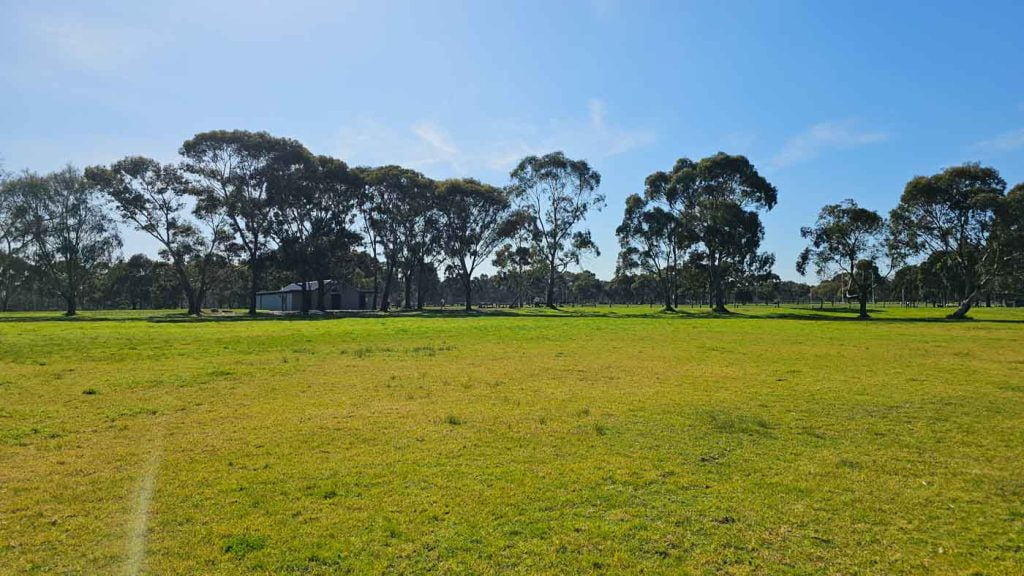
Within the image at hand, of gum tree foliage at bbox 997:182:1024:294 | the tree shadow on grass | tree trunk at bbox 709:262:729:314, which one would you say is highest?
gum tree foliage at bbox 997:182:1024:294

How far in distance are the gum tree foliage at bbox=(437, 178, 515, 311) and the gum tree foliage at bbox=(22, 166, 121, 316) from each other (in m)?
39.1

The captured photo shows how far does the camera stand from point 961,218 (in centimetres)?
4878

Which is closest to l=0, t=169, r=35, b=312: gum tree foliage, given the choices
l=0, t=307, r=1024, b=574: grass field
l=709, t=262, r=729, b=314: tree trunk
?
l=0, t=307, r=1024, b=574: grass field

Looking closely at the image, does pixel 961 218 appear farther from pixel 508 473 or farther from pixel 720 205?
pixel 508 473

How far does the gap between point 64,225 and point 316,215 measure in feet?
89.8

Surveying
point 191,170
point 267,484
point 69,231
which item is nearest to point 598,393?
point 267,484

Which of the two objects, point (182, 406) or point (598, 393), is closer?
point (182, 406)

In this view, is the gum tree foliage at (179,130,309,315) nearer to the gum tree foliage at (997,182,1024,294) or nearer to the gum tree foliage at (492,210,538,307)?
the gum tree foliage at (492,210,538,307)

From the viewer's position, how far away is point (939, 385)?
1255 centimetres

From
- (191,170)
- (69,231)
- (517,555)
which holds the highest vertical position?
(191,170)

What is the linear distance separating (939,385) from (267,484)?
14.5 m

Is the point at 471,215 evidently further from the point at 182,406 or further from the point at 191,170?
the point at 182,406

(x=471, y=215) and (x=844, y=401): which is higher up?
(x=471, y=215)

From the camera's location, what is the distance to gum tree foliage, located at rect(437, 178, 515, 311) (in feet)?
227
